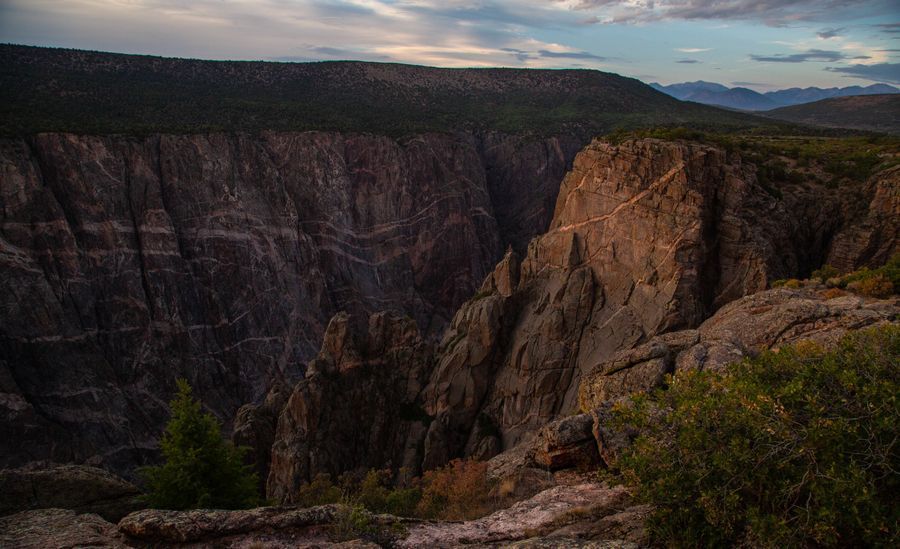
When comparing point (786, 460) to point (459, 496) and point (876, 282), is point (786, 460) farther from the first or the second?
point (876, 282)

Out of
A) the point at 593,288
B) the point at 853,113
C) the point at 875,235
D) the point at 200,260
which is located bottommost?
the point at 200,260

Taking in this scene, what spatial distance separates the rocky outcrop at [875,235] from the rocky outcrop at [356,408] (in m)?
22.0

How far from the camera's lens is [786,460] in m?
8.14

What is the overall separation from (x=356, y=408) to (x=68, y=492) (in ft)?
71.8

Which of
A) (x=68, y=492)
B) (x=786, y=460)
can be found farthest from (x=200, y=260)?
(x=786, y=460)

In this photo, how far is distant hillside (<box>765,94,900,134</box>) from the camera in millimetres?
78794

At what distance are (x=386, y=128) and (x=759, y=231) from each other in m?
47.8

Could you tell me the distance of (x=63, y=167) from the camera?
45688 millimetres

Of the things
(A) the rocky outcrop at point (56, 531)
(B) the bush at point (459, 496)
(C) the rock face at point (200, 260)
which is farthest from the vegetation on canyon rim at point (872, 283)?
(C) the rock face at point (200, 260)

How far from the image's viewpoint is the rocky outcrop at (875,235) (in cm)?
2684

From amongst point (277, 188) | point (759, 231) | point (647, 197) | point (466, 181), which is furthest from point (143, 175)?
point (759, 231)

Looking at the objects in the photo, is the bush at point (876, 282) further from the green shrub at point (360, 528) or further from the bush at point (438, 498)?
the green shrub at point (360, 528)

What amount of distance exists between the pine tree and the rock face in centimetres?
2561

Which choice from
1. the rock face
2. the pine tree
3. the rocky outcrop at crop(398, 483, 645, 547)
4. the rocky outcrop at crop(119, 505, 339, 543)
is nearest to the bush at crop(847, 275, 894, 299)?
the rocky outcrop at crop(398, 483, 645, 547)
